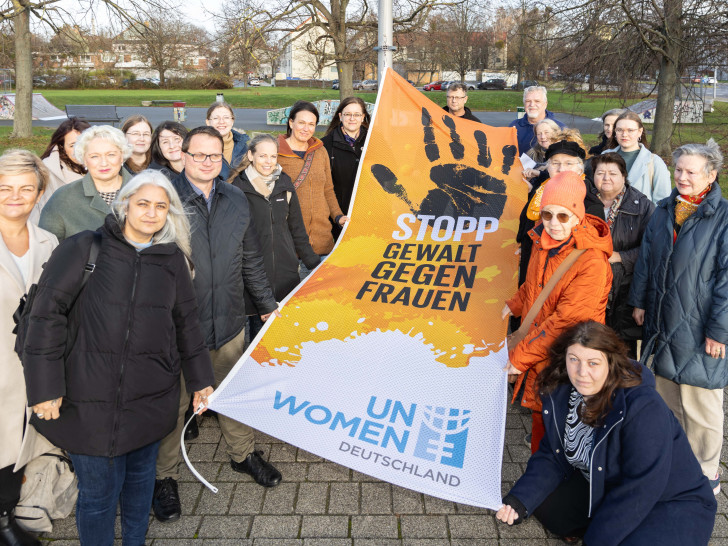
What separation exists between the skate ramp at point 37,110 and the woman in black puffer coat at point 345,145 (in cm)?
2307

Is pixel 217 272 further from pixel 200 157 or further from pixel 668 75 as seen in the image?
pixel 668 75

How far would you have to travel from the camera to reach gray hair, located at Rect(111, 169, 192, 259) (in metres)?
2.71

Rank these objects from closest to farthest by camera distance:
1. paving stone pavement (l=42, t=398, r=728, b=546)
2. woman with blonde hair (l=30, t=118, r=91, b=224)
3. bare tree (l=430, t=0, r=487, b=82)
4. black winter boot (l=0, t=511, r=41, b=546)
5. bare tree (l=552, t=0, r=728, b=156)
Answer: black winter boot (l=0, t=511, r=41, b=546), paving stone pavement (l=42, t=398, r=728, b=546), woman with blonde hair (l=30, t=118, r=91, b=224), bare tree (l=552, t=0, r=728, b=156), bare tree (l=430, t=0, r=487, b=82)

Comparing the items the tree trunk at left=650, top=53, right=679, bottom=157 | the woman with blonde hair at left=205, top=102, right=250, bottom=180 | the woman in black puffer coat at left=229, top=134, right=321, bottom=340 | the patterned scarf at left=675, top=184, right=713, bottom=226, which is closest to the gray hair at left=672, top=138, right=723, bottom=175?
the patterned scarf at left=675, top=184, right=713, bottom=226

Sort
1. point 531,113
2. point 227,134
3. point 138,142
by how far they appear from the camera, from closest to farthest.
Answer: point 138,142, point 227,134, point 531,113

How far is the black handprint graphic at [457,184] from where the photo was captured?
4.73 meters

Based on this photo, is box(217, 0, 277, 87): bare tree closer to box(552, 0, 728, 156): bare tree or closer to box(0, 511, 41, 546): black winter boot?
box(552, 0, 728, 156): bare tree

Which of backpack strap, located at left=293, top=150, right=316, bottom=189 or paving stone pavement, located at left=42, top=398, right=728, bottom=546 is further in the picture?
backpack strap, located at left=293, top=150, right=316, bottom=189

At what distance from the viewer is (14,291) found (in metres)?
2.97

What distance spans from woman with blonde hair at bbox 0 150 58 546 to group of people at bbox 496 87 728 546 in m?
2.34

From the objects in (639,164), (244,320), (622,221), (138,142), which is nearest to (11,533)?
(244,320)

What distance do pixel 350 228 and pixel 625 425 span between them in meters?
2.57

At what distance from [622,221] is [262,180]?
7.57 ft

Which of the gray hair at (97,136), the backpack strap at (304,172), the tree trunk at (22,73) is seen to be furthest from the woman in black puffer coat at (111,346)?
the tree trunk at (22,73)
